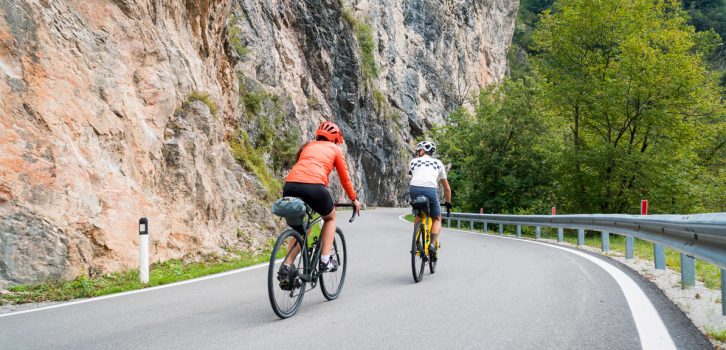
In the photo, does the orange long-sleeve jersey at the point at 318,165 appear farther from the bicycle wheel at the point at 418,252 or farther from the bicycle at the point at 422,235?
the bicycle at the point at 422,235

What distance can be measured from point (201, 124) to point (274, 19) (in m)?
26.2

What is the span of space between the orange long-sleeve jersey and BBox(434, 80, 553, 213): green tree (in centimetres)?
2253

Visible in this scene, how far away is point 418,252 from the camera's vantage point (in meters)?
7.55

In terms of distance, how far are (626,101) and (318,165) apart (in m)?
19.7

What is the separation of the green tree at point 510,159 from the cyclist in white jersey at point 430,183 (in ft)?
65.1

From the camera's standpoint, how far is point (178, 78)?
1216 cm

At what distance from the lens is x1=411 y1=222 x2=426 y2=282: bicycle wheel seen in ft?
23.9

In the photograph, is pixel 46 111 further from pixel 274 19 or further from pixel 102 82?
pixel 274 19

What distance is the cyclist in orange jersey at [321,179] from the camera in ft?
18.3

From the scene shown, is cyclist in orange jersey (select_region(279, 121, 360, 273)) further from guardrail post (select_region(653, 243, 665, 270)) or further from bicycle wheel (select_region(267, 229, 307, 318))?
guardrail post (select_region(653, 243, 665, 270))

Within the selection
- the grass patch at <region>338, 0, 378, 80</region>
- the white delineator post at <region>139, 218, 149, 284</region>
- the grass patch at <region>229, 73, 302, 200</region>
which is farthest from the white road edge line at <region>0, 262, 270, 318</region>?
the grass patch at <region>338, 0, 378, 80</region>

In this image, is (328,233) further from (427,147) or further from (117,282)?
(117,282)

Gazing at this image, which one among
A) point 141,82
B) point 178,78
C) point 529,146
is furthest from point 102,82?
point 529,146

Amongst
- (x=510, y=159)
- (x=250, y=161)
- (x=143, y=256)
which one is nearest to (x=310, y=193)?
(x=143, y=256)
